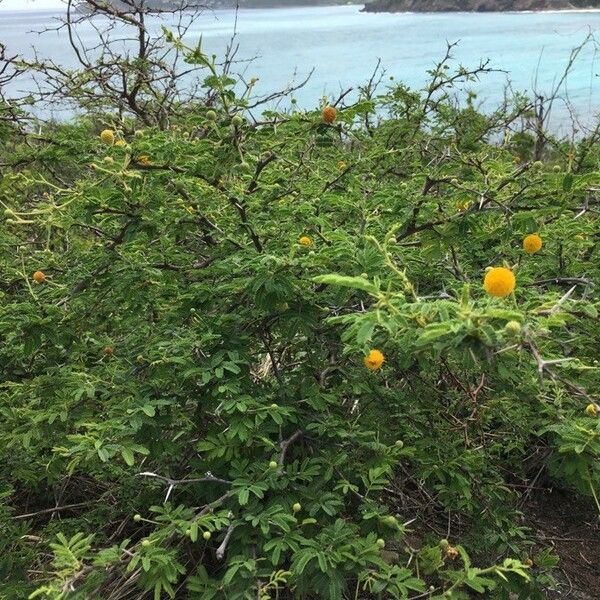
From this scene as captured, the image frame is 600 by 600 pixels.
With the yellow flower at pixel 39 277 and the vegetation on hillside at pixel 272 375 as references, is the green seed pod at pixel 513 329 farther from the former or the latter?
the yellow flower at pixel 39 277

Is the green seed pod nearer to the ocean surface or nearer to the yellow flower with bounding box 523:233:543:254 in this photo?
the yellow flower with bounding box 523:233:543:254

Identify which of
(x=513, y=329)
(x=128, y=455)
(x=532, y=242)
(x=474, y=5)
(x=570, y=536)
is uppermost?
(x=513, y=329)

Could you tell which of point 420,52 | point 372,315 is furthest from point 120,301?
point 420,52

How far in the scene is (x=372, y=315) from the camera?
4.04ft

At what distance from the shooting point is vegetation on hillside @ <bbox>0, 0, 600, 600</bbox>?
65.8 inches

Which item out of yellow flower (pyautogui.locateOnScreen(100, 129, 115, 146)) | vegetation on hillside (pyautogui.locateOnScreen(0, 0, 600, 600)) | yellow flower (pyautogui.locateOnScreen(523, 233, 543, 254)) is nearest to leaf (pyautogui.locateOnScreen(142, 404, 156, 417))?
vegetation on hillside (pyautogui.locateOnScreen(0, 0, 600, 600))

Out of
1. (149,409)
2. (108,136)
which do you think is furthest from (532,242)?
(108,136)

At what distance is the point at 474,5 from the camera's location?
31.1 m

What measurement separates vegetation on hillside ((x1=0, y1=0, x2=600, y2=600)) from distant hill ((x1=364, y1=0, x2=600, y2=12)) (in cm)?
2680

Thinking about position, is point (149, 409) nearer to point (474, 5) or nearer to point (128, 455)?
point (128, 455)

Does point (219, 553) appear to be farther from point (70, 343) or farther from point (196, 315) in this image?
point (70, 343)

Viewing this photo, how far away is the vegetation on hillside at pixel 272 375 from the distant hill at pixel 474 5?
87.9ft

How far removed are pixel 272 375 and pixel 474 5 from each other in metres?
33.6

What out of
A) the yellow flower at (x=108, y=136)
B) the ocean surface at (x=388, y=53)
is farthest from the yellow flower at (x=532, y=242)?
the ocean surface at (x=388, y=53)
